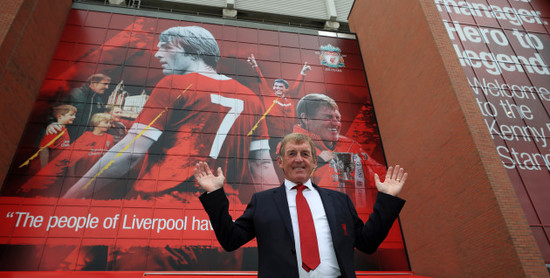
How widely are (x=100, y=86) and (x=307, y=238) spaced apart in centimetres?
1301

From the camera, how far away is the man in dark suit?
2451 mm

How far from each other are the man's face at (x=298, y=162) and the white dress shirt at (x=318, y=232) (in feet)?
0.27

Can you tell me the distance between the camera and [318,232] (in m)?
2.60

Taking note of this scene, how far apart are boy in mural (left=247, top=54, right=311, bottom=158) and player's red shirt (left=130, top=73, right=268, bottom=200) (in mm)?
384

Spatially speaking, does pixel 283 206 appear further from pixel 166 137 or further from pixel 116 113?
→ pixel 116 113

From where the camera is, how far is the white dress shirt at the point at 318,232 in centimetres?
241

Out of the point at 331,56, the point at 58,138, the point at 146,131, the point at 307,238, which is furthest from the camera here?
the point at 331,56

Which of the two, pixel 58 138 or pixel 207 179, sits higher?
pixel 207 179

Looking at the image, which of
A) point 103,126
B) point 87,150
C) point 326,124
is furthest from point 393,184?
point 103,126

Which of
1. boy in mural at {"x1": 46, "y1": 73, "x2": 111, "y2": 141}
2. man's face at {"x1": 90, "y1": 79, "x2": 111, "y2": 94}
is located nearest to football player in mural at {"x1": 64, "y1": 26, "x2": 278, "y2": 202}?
boy in mural at {"x1": 46, "y1": 73, "x2": 111, "y2": 141}

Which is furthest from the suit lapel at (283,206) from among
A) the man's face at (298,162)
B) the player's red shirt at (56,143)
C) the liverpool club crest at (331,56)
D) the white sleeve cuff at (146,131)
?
the liverpool club crest at (331,56)

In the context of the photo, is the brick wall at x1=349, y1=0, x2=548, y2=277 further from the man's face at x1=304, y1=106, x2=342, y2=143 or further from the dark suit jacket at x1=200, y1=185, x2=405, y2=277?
the dark suit jacket at x1=200, y1=185, x2=405, y2=277

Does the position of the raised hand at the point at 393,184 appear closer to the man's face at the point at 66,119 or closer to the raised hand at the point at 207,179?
the raised hand at the point at 207,179

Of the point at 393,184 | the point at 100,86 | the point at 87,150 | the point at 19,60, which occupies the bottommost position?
the point at 87,150
